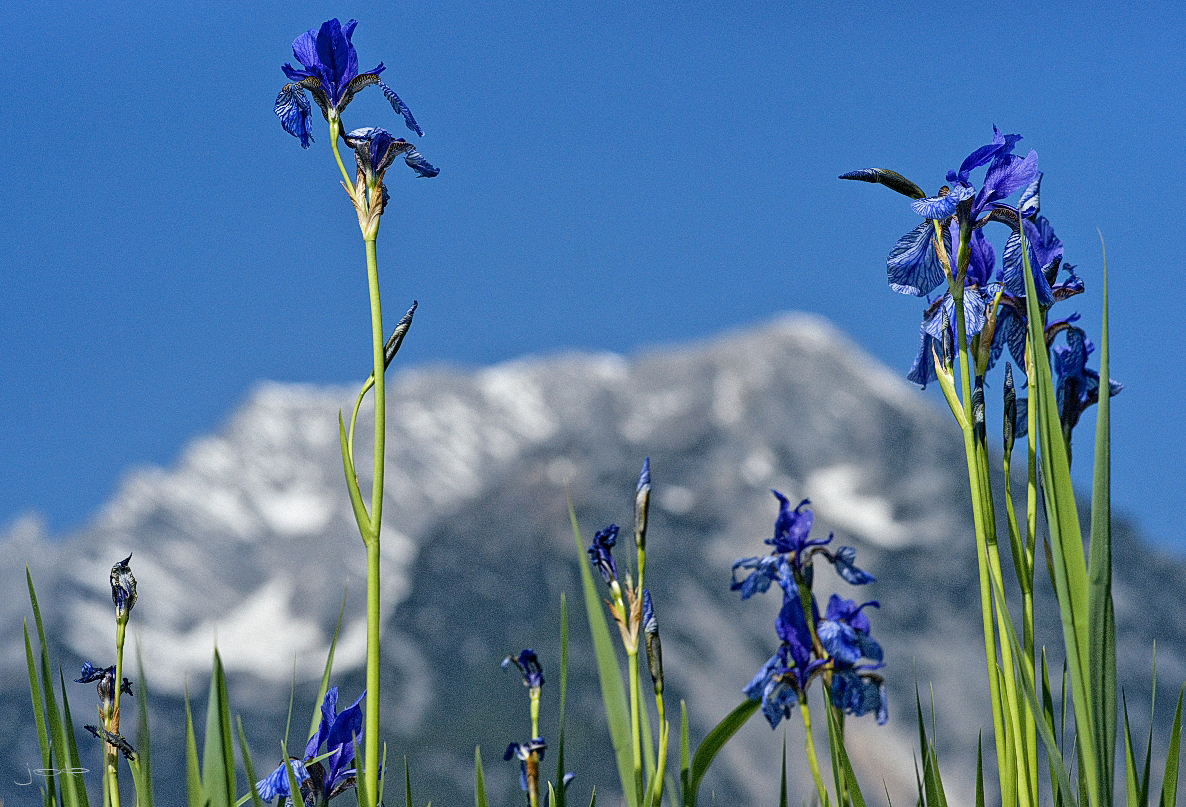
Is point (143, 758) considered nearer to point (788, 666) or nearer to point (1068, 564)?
point (788, 666)

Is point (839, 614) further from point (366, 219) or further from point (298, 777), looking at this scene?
point (366, 219)

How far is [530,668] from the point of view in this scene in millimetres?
2004

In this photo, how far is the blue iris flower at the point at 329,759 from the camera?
5.18 ft

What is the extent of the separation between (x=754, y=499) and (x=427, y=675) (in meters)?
77.6

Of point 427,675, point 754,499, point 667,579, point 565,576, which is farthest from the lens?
point 754,499

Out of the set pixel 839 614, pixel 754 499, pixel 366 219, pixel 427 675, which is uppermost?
pixel 754 499

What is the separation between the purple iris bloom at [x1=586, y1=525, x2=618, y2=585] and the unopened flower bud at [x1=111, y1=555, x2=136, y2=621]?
83 cm

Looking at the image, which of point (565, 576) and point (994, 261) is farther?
point (565, 576)

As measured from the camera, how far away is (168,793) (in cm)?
13062

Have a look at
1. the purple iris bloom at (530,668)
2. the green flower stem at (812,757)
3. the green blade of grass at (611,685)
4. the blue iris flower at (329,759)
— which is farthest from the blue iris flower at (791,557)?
the blue iris flower at (329,759)

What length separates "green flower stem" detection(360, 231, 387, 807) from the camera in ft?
3.97

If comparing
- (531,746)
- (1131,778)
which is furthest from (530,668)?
(1131,778)

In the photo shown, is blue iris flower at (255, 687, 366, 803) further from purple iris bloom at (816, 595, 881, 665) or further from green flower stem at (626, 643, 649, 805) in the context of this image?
purple iris bloom at (816, 595, 881, 665)

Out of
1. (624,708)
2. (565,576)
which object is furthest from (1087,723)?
(565,576)
